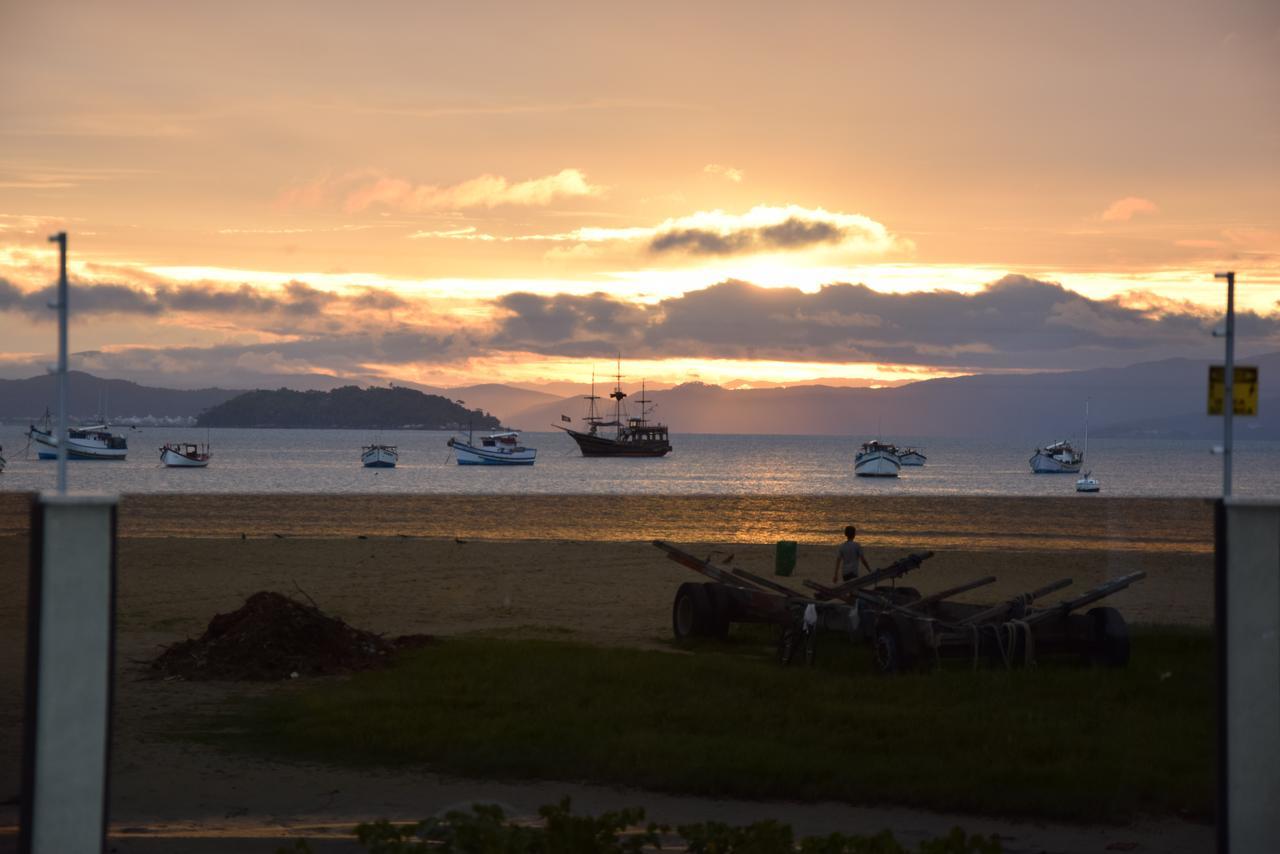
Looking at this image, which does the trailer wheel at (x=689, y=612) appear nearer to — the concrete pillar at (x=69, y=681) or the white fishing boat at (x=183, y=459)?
the concrete pillar at (x=69, y=681)

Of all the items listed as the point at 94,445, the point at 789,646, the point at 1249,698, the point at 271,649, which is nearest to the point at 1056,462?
the point at 94,445

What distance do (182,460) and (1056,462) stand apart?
88418 mm

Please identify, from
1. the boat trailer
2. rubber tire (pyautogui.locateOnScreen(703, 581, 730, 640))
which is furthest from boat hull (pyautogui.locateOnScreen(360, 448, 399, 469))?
the boat trailer

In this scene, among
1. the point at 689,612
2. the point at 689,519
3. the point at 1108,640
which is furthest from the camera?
the point at 689,519

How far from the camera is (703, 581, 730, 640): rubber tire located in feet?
55.2

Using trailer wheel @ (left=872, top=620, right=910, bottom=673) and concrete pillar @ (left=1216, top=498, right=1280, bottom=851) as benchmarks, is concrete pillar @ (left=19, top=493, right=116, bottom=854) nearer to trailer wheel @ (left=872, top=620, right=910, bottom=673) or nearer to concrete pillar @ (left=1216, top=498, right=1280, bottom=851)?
concrete pillar @ (left=1216, top=498, right=1280, bottom=851)

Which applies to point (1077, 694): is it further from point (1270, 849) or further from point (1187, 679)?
point (1270, 849)

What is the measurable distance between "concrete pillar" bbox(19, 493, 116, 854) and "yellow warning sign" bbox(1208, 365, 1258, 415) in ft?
17.6

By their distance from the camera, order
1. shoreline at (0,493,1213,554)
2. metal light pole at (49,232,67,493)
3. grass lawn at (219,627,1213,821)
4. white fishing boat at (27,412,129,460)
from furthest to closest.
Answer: white fishing boat at (27,412,129,460) < shoreline at (0,493,1213,554) < grass lawn at (219,627,1213,821) < metal light pole at (49,232,67,493)

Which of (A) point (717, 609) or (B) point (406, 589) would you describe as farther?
(B) point (406, 589)

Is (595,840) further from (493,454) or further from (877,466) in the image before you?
(493,454)

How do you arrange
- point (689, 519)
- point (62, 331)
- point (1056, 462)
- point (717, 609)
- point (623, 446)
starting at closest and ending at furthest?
1. point (62, 331)
2. point (717, 609)
3. point (689, 519)
4. point (1056, 462)
5. point (623, 446)

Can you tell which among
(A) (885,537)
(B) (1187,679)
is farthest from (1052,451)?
(B) (1187,679)

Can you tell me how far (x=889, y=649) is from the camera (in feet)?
44.9
